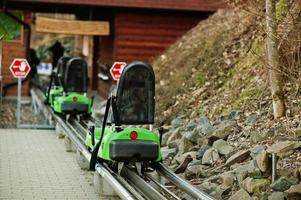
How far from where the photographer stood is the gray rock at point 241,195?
7.83 metres

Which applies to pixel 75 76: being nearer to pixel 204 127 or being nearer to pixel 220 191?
pixel 204 127

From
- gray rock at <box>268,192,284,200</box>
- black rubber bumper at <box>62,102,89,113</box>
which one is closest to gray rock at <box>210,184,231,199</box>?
gray rock at <box>268,192,284,200</box>

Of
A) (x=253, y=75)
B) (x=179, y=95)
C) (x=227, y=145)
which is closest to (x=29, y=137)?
(x=179, y=95)

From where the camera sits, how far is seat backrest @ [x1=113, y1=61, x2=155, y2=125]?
915 centimetres

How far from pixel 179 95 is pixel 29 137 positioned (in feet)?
13.8

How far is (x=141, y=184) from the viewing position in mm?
8945

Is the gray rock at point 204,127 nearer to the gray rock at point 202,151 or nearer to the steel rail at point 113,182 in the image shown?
the gray rock at point 202,151

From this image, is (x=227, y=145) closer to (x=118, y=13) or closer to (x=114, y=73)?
(x=114, y=73)

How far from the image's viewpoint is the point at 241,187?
8258mm

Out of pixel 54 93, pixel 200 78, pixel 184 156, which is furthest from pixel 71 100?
pixel 184 156

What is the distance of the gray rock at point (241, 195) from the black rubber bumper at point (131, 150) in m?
1.61

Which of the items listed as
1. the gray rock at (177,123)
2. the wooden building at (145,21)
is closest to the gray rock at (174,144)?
the gray rock at (177,123)

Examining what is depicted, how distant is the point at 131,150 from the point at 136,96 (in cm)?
86

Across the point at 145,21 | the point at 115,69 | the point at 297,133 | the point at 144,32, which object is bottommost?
the point at 297,133
